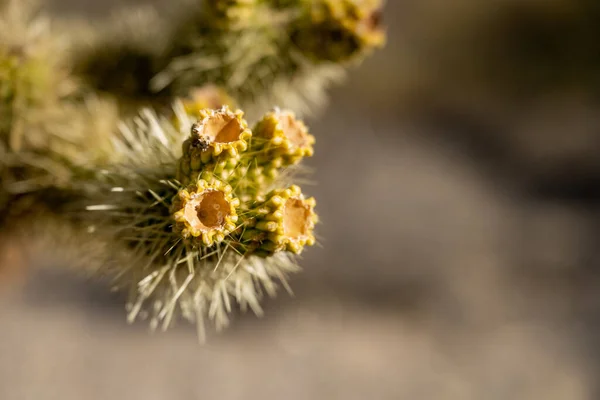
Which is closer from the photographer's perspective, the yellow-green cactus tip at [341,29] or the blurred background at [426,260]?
the yellow-green cactus tip at [341,29]

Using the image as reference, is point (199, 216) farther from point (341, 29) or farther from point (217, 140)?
point (341, 29)

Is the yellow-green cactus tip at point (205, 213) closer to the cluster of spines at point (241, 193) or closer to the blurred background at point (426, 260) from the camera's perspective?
the cluster of spines at point (241, 193)

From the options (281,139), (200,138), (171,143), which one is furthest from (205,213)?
(171,143)

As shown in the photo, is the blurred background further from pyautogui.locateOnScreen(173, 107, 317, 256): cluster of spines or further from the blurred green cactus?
pyautogui.locateOnScreen(173, 107, 317, 256): cluster of spines

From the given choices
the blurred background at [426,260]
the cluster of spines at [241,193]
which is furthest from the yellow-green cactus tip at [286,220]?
the blurred background at [426,260]

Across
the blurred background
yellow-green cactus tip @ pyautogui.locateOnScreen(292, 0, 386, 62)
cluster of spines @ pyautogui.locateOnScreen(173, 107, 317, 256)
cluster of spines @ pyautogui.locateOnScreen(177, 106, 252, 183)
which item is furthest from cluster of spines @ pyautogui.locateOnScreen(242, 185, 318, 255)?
the blurred background

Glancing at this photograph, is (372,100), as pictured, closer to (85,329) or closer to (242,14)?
(85,329)
